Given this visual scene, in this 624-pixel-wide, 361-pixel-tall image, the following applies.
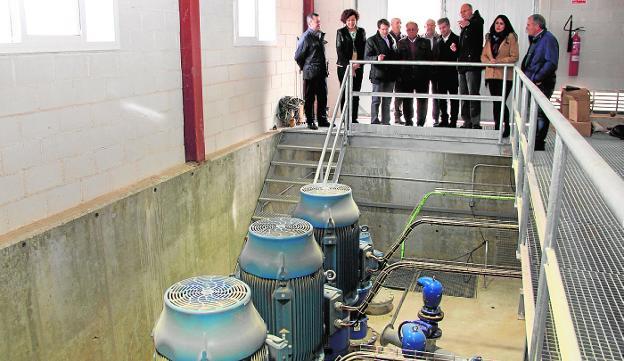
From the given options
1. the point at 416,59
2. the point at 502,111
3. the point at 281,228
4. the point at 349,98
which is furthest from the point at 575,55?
the point at 281,228

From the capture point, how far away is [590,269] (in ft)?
9.93

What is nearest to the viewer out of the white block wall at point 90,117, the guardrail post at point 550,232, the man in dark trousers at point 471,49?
the guardrail post at point 550,232

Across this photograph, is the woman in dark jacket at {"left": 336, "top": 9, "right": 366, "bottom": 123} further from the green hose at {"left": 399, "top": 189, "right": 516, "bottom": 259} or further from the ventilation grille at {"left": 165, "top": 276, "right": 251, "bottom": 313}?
the ventilation grille at {"left": 165, "top": 276, "right": 251, "bottom": 313}

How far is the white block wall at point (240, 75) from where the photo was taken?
765 centimetres

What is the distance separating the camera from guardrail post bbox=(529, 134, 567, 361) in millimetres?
2355

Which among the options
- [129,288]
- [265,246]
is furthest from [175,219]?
[265,246]

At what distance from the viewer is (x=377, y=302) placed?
7.95 m

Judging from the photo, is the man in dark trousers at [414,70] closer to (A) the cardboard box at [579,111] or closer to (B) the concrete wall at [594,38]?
(A) the cardboard box at [579,111]

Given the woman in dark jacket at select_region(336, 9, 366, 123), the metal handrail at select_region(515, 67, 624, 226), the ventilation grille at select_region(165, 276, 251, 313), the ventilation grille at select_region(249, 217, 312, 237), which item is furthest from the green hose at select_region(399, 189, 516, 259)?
the metal handrail at select_region(515, 67, 624, 226)

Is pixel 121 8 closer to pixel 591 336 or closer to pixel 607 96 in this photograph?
pixel 591 336

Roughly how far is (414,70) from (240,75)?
8.67 ft

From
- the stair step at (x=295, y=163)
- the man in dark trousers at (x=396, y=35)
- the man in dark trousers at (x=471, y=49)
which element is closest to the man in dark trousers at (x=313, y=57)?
the stair step at (x=295, y=163)

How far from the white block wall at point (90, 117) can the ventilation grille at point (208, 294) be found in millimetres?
2018

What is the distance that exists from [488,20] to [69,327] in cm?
877
